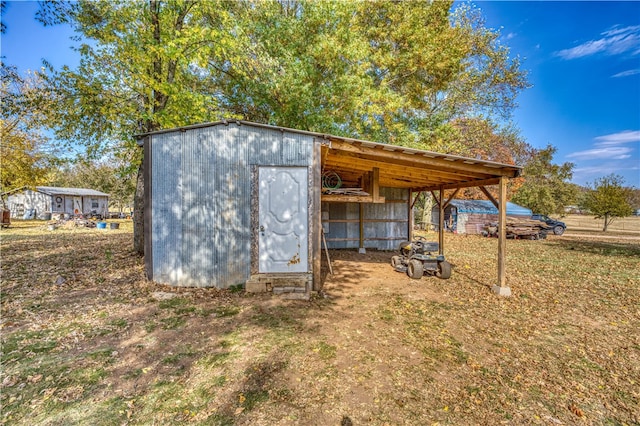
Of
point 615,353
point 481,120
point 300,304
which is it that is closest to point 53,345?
point 300,304

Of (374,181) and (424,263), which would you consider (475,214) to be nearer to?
(424,263)

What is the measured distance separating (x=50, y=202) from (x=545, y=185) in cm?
4667

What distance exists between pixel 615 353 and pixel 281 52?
11523 mm

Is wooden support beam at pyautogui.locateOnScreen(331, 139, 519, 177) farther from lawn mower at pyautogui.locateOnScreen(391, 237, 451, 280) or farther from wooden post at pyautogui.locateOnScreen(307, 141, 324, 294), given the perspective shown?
lawn mower at pyautogui.locateOnScreen(391, 237, 451, 280)

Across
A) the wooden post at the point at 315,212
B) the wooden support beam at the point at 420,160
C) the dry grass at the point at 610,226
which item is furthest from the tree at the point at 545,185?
the wooden post at the point at 315,212

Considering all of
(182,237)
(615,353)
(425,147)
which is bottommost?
(615,353)

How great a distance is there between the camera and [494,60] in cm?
1488

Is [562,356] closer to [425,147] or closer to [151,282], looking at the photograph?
[151,282]

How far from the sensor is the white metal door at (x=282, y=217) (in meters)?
5.92

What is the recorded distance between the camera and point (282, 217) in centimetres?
595

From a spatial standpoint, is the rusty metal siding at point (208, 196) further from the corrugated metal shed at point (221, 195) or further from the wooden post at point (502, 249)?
the wooden post at point (502, 249)

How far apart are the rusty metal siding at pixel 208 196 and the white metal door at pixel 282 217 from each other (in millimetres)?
262

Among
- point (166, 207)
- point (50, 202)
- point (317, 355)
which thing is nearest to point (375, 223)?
point (166, 207)

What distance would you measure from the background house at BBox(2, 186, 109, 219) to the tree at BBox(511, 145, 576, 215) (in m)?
39.3
